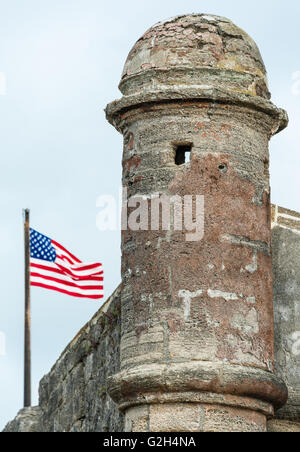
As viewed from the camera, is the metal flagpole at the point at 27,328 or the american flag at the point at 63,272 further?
the metal flagpole at the point at 27,328

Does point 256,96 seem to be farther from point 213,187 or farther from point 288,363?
point 288,363

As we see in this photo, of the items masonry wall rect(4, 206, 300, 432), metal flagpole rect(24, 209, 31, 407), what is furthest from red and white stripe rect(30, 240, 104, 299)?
metal flagpole rect(24, 209, 31, 407)

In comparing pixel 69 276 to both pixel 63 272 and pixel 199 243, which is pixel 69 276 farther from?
pixel 199 243

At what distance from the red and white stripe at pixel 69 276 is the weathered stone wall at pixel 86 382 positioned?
2212 millimetres

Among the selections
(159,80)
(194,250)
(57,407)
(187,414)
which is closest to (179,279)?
(194,250)

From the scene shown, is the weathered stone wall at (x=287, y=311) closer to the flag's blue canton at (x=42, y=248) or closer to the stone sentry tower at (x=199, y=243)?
the stone sentry tower at (x=199, y=243)

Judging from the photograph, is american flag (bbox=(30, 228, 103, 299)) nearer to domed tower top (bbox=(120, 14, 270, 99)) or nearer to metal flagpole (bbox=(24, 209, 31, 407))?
metal flagpole (bbox=(24, 209, 31, 407))

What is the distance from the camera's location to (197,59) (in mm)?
7324

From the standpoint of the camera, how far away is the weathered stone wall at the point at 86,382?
8.58 meters

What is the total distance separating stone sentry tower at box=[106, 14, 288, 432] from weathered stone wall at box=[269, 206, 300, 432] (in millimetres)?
298

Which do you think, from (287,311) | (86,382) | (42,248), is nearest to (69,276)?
(42,248)

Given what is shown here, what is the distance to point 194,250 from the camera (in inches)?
276

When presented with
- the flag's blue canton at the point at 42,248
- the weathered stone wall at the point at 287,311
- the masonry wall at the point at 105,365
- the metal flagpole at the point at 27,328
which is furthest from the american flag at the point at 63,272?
the weathered stone wall at the point at 287,311

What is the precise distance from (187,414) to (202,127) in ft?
5.35
